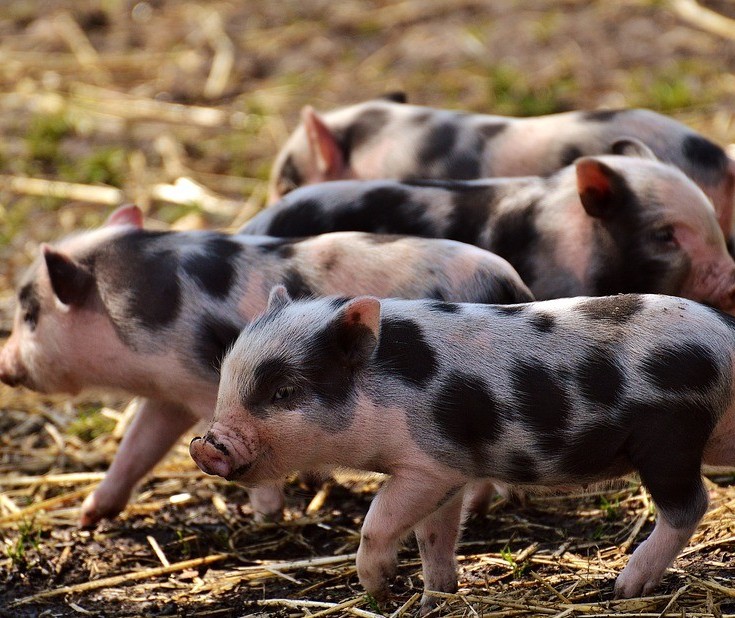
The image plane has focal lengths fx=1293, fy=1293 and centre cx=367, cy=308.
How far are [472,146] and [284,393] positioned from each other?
2.70 metres

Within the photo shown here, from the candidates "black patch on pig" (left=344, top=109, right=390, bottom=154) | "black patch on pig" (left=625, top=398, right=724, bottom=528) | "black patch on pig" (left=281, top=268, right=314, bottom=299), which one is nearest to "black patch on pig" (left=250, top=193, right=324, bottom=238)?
"black patch on pig" (left=281, top=268, right=314, bottom=299)

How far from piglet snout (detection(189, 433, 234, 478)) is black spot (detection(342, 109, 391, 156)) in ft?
10.0

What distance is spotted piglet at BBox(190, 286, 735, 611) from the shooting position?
3.91m

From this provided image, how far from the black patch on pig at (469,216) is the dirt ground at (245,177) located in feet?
3.62

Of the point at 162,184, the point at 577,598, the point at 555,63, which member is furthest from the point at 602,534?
the point at 555,63

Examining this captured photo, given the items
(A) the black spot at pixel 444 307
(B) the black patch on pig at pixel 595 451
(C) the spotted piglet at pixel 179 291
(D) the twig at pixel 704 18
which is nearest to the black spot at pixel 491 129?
(C) the spotted piglet at pixel 179 291

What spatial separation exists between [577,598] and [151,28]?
8436 mm

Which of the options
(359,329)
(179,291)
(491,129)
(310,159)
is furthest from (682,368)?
(310,159)

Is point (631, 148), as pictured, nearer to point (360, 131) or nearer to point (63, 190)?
point (360, 131)

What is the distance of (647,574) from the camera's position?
13.4ft

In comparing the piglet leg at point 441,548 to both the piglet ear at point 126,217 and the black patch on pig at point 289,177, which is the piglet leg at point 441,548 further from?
the black patch on pig at point 289,177

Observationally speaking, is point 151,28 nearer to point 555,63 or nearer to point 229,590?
point 555,63

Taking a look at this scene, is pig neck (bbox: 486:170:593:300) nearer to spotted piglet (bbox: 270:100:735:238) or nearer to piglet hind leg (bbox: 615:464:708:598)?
spotted piglet (bbox: 270:100:735:238)

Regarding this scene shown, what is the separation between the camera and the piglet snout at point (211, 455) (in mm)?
3975
